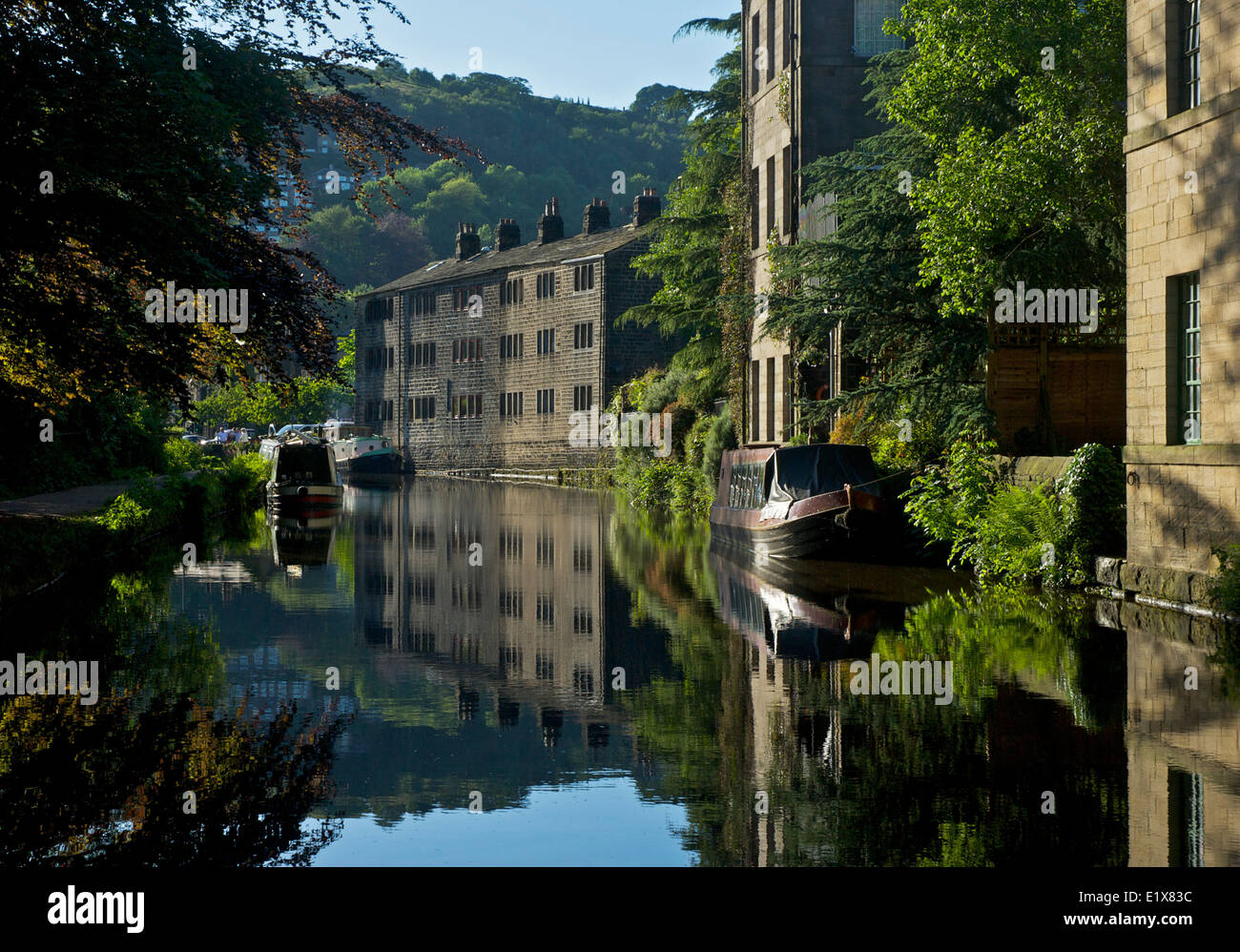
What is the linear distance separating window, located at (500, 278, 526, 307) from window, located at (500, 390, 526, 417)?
15.5 feet

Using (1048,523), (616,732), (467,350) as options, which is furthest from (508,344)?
(616,732)

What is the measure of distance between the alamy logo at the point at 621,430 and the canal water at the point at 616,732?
30079mm

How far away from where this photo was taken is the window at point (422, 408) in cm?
8381

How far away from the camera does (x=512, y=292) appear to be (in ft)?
252

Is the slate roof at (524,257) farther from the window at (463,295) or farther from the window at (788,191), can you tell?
the window at (788,191)

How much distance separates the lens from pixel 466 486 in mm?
61188

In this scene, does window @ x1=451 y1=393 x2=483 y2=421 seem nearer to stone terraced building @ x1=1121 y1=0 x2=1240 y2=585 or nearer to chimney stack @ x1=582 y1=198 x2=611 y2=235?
chimney stack @ x1=582 y1=198 x2=611 y2=235

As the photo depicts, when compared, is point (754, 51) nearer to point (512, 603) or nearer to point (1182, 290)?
point (1182, 290)

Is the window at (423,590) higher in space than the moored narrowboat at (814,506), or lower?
lower

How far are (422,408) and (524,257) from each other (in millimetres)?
12679

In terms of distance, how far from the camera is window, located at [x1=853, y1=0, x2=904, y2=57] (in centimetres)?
3675

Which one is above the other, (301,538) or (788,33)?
(788,33)
